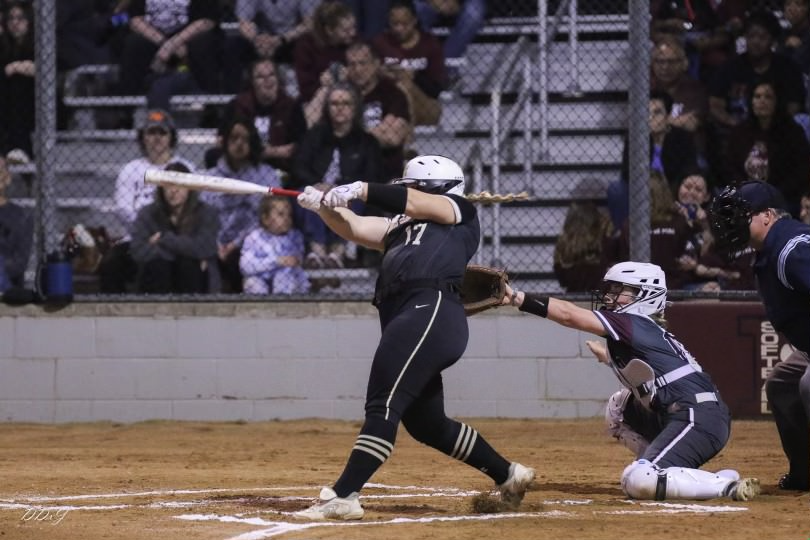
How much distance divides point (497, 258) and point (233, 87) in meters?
3.26

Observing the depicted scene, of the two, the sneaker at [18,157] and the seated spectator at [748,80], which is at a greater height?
the seated spectator at [748,80]

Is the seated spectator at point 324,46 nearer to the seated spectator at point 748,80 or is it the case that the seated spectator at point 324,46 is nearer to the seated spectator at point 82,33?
the seated spectator at point 82,33

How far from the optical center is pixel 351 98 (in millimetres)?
10766

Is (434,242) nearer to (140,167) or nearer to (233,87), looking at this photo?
(140,167)

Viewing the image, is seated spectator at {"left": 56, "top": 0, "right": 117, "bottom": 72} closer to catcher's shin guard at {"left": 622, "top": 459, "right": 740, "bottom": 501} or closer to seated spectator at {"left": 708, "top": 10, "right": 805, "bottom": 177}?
seated spectator at {"left": 708, "top": 10, "right": 805, "bottom": 177}

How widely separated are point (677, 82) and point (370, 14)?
117 inches

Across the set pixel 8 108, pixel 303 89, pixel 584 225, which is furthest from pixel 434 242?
pixel 8 108

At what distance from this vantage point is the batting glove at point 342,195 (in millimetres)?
5781

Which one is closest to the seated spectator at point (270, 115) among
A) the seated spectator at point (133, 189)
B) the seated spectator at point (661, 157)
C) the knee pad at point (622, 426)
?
the seated spectator at point (133, 189)

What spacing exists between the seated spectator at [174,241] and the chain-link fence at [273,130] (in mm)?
13

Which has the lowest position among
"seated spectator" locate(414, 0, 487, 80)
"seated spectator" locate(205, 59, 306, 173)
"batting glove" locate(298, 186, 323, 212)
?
"batting glove" locate(298, 186, 323, 212)

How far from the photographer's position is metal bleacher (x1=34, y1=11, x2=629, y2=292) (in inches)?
426

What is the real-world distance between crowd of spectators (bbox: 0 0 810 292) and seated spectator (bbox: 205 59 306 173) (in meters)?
0.01

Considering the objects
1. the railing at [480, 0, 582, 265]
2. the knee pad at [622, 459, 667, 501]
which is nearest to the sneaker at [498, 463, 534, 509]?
the knee pad at [622, 459, 667, 501]
